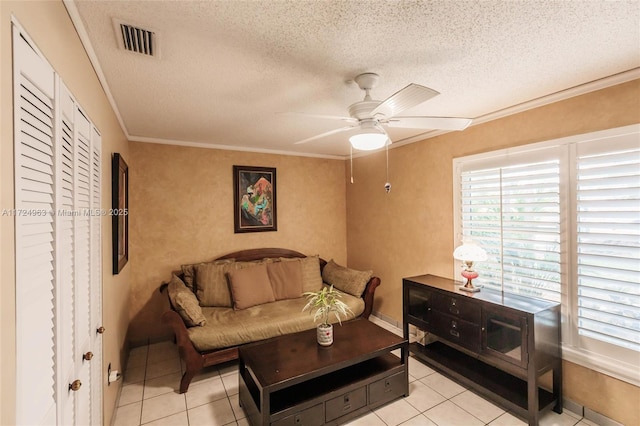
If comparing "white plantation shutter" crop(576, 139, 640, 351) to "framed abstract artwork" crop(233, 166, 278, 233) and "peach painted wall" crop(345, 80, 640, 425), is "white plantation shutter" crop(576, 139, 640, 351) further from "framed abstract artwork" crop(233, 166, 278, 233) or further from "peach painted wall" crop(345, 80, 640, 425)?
"framed abstract artwork" crop(233, 166, 278, 233)

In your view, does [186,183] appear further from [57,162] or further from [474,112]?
[474,112]

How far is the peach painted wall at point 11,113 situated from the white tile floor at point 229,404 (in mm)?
410

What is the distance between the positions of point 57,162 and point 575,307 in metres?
3.27

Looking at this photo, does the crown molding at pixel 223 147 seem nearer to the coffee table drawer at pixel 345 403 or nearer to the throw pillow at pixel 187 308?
the throw pillow at pixel 187 308

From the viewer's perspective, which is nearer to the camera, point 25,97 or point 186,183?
point 25,97

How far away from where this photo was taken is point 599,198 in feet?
6.88

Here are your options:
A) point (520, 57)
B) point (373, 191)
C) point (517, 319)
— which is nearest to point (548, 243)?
point (517, 319)

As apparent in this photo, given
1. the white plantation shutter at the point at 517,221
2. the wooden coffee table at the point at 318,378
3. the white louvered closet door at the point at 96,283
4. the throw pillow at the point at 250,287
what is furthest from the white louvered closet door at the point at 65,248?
the white plantation shutter at the point at 517,221

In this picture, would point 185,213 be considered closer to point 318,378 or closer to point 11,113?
point 318,378

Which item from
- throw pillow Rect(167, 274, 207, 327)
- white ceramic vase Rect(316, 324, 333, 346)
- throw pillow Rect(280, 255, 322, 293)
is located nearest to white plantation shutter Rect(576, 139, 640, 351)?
white ceramic vase Rect(316, 324, 333, 346)

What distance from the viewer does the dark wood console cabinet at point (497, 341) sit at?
7.07ft

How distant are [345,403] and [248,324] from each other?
1199 mm

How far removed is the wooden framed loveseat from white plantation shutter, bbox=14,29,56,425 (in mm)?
1788

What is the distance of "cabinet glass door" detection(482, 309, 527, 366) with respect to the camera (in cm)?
219
